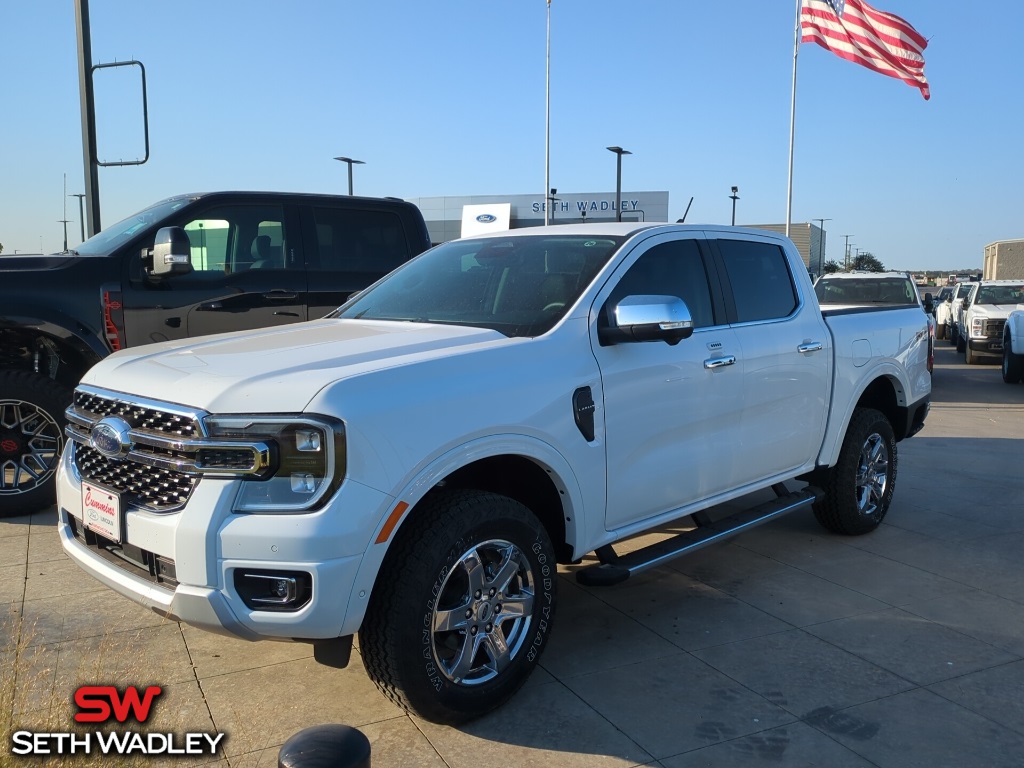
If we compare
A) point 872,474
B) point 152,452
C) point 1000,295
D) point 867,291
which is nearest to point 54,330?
point 152,452

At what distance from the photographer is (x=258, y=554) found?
2.79m

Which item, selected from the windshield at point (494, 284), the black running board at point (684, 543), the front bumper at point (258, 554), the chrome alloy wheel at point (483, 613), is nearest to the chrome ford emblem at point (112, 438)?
the front bumper at point (258, 554)

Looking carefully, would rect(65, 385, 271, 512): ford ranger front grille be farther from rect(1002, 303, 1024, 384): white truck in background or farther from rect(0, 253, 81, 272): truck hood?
rect(1002, 303, 1024, 384): white truck in background

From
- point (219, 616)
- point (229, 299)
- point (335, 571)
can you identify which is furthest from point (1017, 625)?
point (229, 299)

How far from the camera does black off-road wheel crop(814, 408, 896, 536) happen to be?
18.4 feet

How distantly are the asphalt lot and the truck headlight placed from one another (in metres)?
0.96

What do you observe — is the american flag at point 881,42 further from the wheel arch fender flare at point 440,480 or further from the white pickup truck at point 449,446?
the wheel arch fender flare at point 440,480

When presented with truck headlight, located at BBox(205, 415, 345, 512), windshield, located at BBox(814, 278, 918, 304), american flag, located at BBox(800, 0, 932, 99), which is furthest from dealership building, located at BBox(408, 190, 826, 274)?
truck headlight, located at BBox(205, 415, 345, 512)

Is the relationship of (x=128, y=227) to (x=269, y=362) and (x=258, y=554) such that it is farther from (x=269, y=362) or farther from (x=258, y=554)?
(x=258, y=554)

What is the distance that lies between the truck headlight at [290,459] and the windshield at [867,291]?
41.8ft

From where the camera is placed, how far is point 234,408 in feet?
9.41

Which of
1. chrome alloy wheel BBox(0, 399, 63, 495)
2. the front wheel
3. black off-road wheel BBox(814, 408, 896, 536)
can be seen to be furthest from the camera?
the front wheel

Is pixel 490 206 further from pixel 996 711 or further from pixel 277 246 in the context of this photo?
pixel 996 711

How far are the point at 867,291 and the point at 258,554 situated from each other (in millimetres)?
14010
